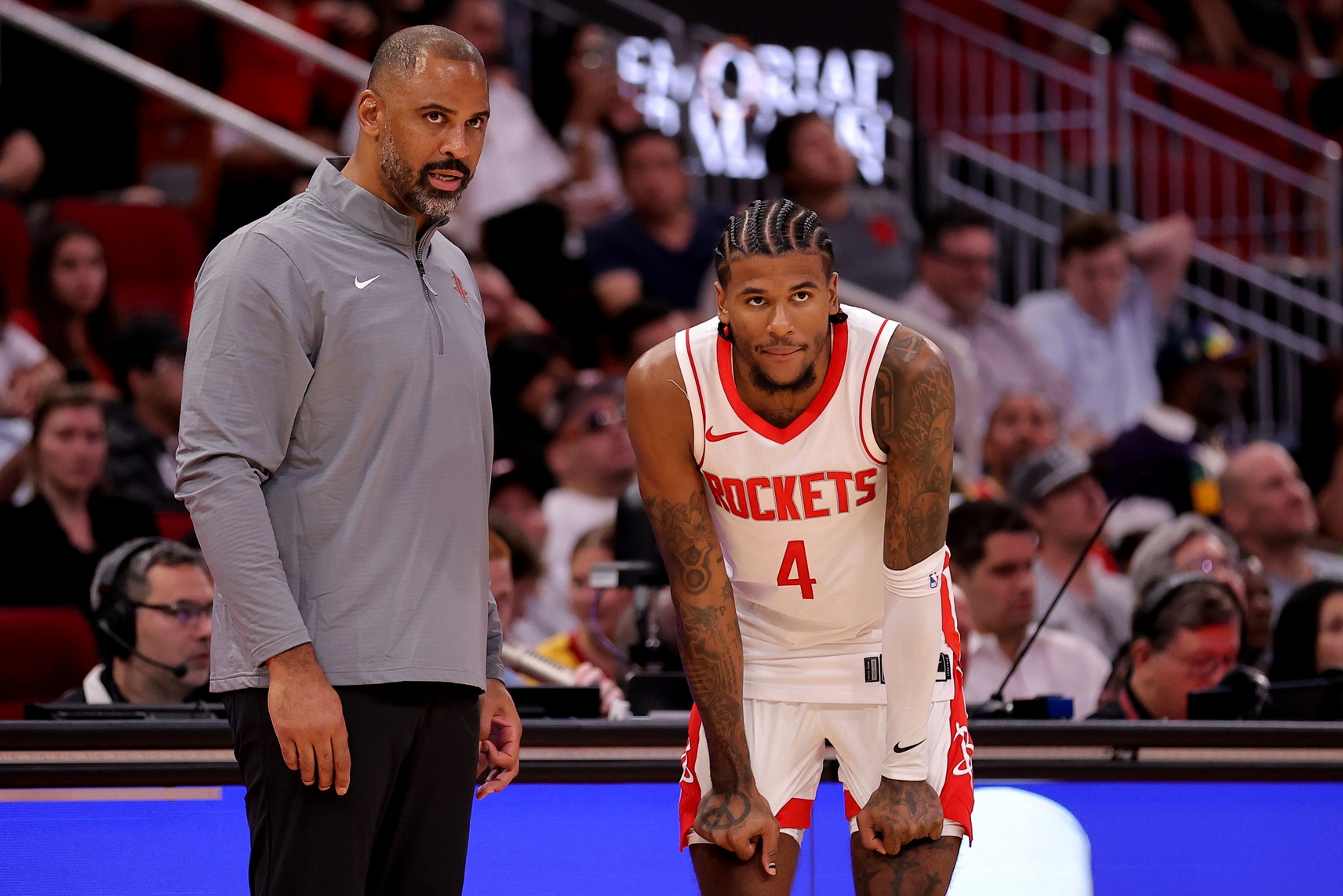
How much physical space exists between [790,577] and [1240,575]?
311 centimetres

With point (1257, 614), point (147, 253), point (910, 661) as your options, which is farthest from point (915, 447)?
point (147, 253)

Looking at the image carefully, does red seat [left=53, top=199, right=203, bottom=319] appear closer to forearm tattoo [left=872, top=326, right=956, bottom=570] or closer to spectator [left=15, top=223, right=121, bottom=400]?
spectator [left=15, top=223, right=121, bottom=400]

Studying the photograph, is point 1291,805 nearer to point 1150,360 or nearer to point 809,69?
point 1150,360

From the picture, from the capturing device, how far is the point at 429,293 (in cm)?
277

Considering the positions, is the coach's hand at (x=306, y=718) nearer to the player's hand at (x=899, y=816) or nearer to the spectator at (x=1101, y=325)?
the player's hand at (x=899, y=816)

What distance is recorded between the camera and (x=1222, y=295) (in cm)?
1045

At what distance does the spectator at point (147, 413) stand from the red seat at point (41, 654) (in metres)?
1.24

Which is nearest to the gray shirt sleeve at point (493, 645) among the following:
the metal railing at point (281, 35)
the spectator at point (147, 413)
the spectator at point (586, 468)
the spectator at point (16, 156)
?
the spectator at point (586, 468)

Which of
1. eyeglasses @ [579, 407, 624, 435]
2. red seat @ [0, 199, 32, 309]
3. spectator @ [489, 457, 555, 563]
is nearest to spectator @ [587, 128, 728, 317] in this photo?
spectator @ [489, 457, 555, 563]

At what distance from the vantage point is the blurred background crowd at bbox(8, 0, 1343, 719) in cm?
496

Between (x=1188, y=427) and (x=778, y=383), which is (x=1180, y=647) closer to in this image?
(x=778, y=383)

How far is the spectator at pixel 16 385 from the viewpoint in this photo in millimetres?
6359

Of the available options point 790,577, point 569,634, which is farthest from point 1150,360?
point 790,577

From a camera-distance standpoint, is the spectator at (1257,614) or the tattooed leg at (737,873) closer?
the tattooed leg at (737,873)
